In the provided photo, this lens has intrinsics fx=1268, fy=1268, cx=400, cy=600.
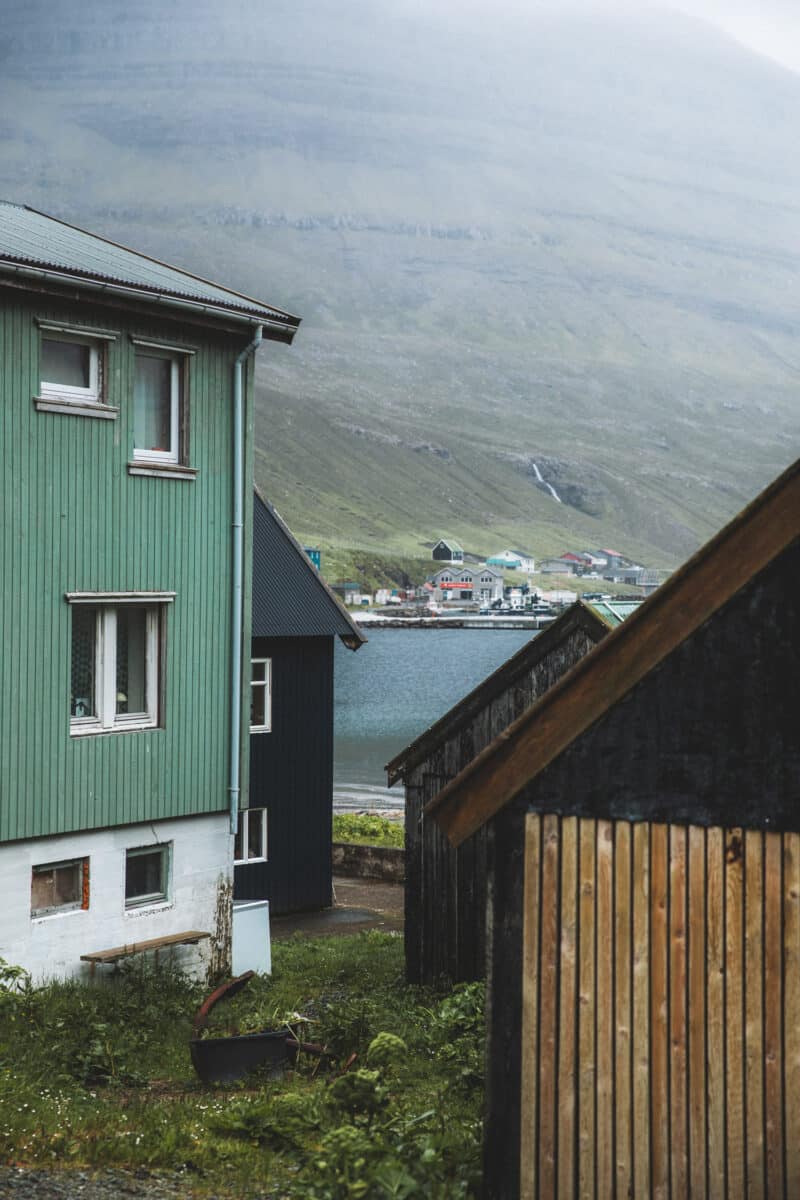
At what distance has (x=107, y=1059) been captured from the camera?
40.7ft

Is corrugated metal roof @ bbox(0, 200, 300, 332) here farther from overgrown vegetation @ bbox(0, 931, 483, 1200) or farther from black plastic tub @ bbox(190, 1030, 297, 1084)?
black plastic tub @ bbox(190, 1030, 297, 1084)

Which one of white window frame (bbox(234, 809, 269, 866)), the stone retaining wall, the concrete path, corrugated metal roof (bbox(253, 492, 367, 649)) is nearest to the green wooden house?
corrugated metal roof (bbox(253, 492, 367, 649))

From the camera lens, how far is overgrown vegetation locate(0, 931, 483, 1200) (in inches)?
333

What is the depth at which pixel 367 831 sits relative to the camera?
42469 mm

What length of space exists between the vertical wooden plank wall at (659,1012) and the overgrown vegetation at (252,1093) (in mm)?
994

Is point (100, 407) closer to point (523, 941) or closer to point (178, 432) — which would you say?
point (178, 432)

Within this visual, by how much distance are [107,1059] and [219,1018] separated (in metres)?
3.33

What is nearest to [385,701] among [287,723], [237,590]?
[287,723]

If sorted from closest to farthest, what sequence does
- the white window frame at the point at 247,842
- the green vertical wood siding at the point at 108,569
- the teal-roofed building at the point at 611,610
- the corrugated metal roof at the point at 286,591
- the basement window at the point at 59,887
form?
the green vertical wood siding at the point at 108,569
the basement window at the point at 59,887
the teal-roofed building at the point at 611,610
the corrugated metal roof at the point at 286,591
the white window frame at the point at 247,842

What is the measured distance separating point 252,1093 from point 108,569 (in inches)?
319

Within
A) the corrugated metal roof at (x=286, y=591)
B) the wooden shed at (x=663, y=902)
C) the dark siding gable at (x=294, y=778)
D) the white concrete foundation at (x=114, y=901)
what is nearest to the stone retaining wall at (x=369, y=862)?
the dark siding gable at (x=294, y=778)

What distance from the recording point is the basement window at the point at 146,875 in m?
18.1

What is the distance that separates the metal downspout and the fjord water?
1652 inches

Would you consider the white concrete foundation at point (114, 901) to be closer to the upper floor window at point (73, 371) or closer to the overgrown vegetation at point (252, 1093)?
the overgrown vegetation at point (252, 1093)
